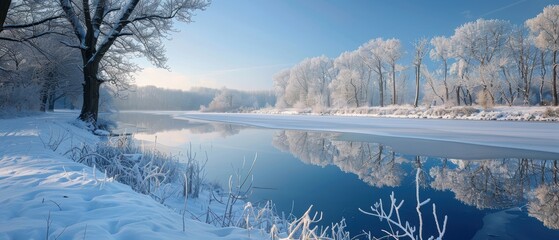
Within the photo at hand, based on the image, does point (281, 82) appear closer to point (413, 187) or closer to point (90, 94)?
point (90, 94)

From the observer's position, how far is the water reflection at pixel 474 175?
13.6ft

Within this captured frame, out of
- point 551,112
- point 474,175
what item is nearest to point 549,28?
point 551,112

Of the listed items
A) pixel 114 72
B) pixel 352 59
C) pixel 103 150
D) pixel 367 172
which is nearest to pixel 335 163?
pixel 367 172

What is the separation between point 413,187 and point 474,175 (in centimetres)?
149

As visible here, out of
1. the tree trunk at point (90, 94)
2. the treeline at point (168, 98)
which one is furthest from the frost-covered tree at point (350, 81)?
the treeline at point (168, 98)

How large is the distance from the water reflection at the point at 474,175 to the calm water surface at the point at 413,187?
0.5 inches

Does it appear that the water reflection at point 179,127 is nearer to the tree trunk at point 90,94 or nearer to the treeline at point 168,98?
the tree trunk at point 90,94

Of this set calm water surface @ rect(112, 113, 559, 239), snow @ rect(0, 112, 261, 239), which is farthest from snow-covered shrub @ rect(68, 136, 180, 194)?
snow @ rect(0, 112, 261, 239)

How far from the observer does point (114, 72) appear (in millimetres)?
13523

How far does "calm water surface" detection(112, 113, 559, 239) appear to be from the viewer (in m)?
3.52

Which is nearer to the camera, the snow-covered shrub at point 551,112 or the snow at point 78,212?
the snow at point 78,212

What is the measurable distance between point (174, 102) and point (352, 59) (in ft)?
275

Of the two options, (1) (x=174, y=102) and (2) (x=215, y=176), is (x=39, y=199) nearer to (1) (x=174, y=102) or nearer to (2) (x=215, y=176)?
(2) (x=215, y=176)

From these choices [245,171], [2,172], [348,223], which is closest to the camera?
[2,172]
